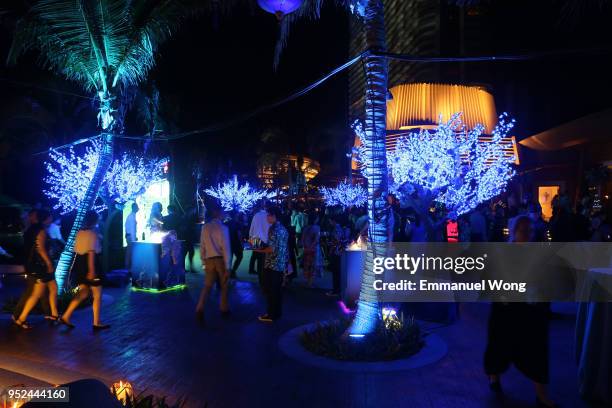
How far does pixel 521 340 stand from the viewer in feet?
16.2

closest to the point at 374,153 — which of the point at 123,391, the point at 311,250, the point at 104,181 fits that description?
the point at 123,391

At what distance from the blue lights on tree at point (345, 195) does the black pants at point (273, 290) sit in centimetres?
2363

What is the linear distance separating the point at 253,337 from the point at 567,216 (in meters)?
6.15

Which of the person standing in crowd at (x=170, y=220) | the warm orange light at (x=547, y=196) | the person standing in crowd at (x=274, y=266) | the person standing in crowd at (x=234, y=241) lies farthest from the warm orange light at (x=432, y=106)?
the warm orange light at (x=547, y=196)

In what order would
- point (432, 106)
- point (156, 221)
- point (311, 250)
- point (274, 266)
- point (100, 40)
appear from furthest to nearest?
point (311, 250)
point (156, 221)
point (432, 106)
point (100, 40)
point (274, 266)

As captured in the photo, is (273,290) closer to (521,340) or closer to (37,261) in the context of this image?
(37,261)

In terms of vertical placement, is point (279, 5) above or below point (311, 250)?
above

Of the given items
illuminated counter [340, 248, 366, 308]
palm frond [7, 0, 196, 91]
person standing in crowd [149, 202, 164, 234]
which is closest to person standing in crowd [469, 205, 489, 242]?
illuminated counter [340, 248, 366, 308]

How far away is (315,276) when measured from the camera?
12742 millimetres

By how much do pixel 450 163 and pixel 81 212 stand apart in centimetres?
780

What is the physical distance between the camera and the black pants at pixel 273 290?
827cm

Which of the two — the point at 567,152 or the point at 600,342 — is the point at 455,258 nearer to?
the point at 600,342

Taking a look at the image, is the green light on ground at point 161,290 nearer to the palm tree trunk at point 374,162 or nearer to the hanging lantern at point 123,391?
the palm tree trunk at point 374,162

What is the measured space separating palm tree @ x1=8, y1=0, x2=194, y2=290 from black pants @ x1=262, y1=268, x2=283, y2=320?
4.18 meters
